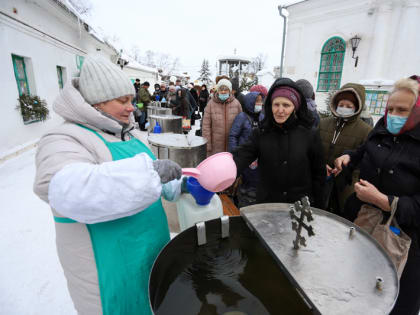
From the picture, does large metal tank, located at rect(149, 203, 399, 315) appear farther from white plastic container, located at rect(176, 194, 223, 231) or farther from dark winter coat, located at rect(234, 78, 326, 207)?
dark winter coat, located at rect(234, 78, 326, 207)

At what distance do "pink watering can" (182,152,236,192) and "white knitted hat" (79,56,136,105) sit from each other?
44 cm

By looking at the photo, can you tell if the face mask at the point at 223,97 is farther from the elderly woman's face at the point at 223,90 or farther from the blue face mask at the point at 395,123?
the blue face mask at the point at 395,123

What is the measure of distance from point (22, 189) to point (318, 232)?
4.38m

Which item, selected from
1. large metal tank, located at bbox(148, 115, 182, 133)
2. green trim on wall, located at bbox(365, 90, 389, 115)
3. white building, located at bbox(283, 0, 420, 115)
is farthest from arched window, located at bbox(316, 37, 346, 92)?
large metal tank, located at bbox(148, 115, 182, 133)

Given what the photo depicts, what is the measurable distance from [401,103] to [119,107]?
4.92 feet

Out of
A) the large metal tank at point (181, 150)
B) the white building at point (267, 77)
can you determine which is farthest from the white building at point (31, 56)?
the white building at point (267, 77)

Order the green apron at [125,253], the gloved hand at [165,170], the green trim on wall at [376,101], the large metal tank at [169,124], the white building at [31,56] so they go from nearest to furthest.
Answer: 1. the gloved hand at [165,170]
2. the green apron at [125,253]
3. the white building at [31,56]
4. the large metal tank at [169,124]
5. the green trim on wall at [376,101]

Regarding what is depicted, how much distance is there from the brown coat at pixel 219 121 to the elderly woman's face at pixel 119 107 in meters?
2.60

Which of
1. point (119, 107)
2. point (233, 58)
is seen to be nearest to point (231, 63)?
point (233, 58)

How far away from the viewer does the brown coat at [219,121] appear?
3596 millimetres

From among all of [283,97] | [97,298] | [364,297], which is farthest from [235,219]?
[283,97]

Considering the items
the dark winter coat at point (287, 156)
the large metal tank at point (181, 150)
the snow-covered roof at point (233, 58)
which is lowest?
the large metal tank at point (181, 150)

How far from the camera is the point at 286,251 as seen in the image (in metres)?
0.95

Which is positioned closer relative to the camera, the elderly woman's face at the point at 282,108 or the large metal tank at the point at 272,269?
the large metal tank at the point at 272,269
